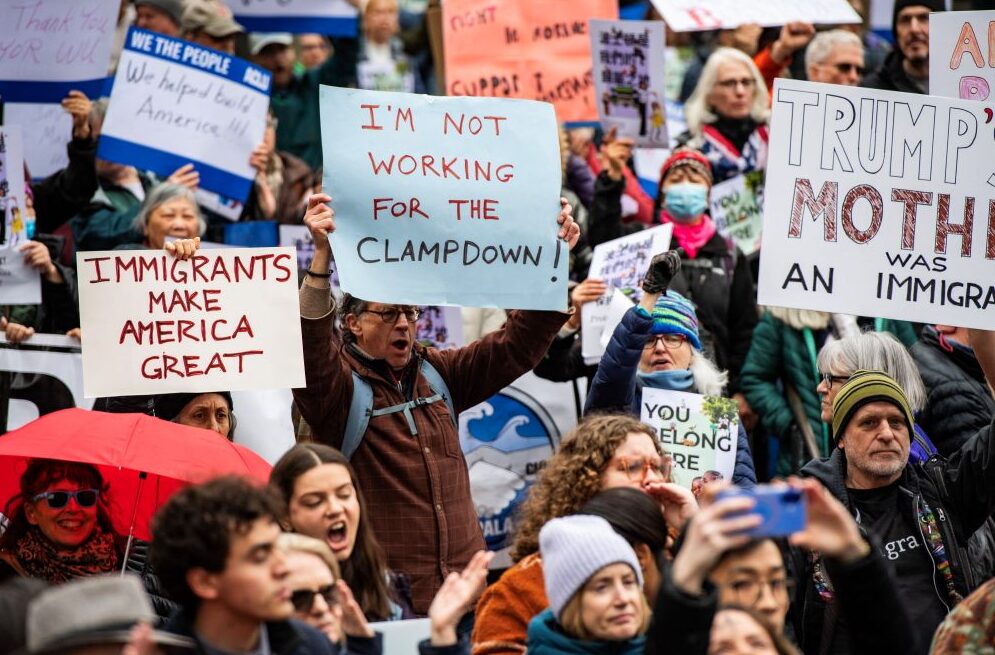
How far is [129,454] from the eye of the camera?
5.54 m

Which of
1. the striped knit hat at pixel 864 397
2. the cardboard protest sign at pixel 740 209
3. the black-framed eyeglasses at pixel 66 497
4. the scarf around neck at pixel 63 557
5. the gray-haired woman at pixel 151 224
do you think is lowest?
the scarf around neck at pixel 63 557

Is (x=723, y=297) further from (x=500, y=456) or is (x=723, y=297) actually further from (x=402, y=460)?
(x=402, y=460)

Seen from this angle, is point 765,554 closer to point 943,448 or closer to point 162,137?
point 943,448

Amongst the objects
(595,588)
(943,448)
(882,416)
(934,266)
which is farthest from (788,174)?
(595,588)

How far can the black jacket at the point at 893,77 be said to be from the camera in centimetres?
995

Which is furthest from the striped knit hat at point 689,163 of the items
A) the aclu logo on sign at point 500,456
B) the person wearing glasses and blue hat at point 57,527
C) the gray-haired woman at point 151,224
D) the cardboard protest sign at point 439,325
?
the person wearing glasses and blue hat at point 57,527

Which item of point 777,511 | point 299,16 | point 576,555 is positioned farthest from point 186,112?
point 777,511

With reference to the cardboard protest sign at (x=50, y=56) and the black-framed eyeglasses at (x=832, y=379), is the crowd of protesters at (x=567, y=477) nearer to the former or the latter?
the black-framed eyeglasses at (x=832, y=379)

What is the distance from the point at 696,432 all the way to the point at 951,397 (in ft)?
4.29

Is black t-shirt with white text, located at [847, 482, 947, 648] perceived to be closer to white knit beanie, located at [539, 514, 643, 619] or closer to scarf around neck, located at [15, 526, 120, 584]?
white knit beanie, located at [539, 514, 643, 619]

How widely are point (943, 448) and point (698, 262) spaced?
1916 mm

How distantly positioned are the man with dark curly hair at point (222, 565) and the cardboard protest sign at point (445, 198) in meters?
2.12

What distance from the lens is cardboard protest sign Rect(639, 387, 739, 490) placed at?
6.46 metres

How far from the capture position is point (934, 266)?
6273 millimetres
